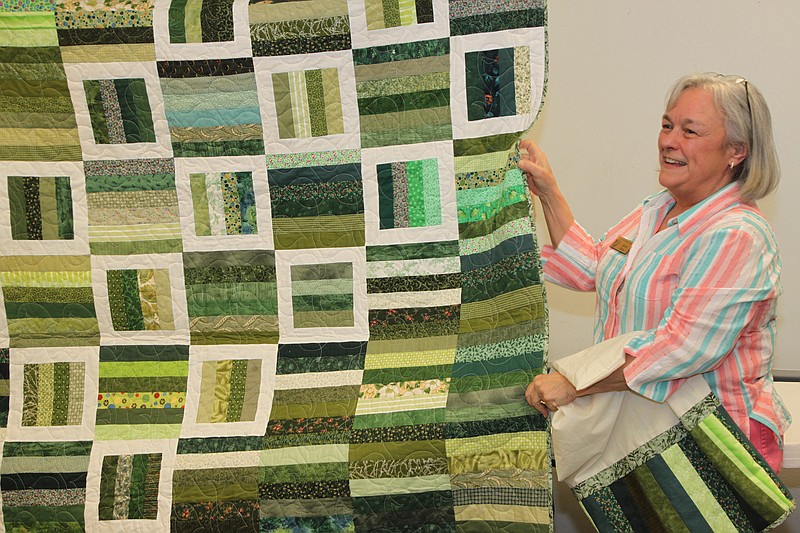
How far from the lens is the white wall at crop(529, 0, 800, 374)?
2771 mm

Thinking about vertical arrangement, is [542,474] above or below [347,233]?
below

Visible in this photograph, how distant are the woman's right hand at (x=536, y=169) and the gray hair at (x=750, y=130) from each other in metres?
0.44

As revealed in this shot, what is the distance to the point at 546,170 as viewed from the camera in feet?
6.62

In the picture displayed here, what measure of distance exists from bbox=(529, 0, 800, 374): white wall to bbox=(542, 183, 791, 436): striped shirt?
103 cm

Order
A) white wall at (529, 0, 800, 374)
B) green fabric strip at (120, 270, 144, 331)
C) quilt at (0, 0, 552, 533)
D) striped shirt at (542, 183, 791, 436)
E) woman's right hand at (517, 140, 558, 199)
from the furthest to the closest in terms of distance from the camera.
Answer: white wall at (529, 0, 800, 374)
green fabric strip at (120, 270, 144, 331)
woman's right hand at (517, 140, 558, 199)
quilt at (0, 0, 552, 533)
striped shirt at (542, 183, 791, 436)

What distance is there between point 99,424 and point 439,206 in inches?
41.2

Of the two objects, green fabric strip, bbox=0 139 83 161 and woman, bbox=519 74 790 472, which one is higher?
green fabric strip, bbox=0 139 83 161

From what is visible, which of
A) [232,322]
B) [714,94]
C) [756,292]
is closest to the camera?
[756,292]

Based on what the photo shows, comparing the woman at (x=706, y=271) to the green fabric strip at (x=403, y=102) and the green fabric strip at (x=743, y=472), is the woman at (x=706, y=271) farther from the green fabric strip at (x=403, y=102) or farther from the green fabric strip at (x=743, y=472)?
the green fabric strip at (x=403, y=102)

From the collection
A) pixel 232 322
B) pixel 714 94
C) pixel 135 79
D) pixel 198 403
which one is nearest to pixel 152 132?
pixel 135 79

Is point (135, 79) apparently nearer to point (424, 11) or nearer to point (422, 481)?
point (424, 11)

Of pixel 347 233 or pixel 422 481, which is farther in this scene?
pixel 347 233

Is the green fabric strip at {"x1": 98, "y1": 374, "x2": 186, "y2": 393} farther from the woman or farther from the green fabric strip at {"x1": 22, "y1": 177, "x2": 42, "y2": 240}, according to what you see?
the woman

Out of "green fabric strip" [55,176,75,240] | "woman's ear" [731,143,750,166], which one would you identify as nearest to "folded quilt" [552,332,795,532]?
"woman's ear" [731,143,750,166]
